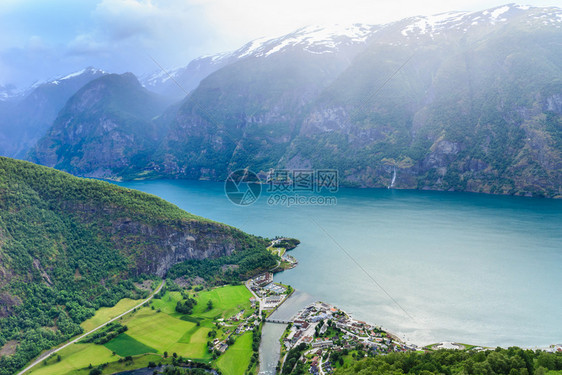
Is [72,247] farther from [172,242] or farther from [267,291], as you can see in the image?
[267,291]

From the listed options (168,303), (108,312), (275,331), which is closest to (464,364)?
(275,331)

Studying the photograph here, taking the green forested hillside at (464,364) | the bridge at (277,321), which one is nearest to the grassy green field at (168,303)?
the bridge at (277,321)

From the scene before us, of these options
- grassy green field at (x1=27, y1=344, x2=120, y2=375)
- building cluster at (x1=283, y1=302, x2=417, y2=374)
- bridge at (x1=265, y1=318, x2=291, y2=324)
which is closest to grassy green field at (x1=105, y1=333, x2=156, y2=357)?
grassy green field at (x1=27, y1=344, x2=120, y2=375)

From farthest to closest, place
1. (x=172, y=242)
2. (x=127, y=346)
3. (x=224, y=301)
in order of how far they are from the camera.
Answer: (x=172, y=242), (x=224, y=301), (x=127, y=346)

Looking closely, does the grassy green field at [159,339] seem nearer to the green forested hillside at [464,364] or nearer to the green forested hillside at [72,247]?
the green forested hillside at [72,247]

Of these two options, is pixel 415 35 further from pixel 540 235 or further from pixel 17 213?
pixel 17 213
